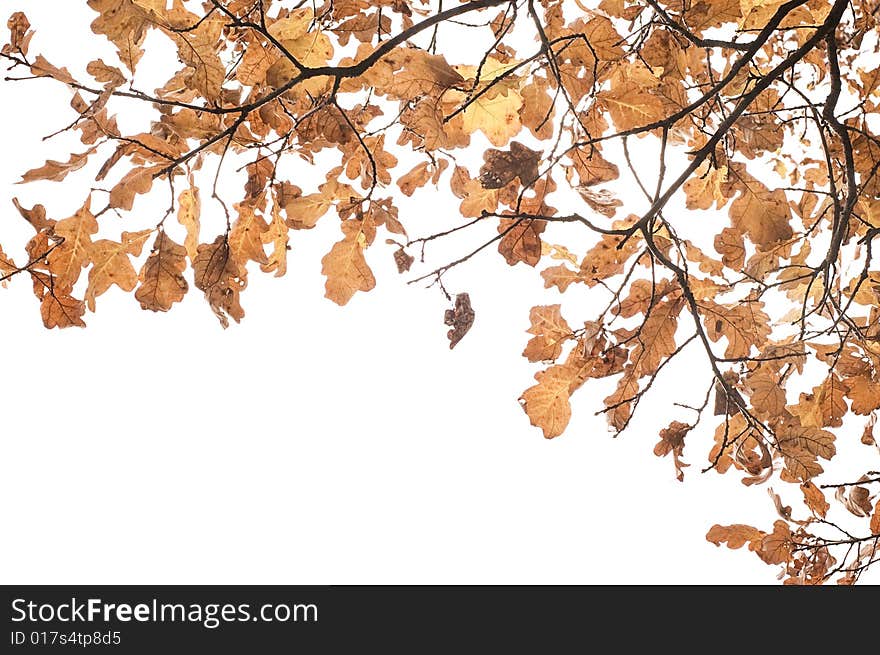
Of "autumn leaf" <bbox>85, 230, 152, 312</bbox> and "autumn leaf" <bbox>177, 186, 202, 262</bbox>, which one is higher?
"autumn leaf" <bbox>177, 186, 202, 262</bbox>

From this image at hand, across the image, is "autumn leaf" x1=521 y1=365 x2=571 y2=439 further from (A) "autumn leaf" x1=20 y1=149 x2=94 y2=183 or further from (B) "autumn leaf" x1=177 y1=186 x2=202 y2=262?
(A) "autumn leaf" x1=20 y1=149 x2=94 y2=183

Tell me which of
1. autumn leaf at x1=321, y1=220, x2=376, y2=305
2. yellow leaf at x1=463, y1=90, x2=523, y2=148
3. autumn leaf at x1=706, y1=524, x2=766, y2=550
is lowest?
autumn leaf at x1=706, y1=524, x2=766, y2=550

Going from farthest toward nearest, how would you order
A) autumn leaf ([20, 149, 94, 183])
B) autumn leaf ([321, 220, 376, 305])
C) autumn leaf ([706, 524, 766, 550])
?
1. autumn leaf ([706, 524, 766, 550])
2. autumn leaf ([321, 220, 376, 305])
3. autumn leaf ([20, 149, 94, 183])

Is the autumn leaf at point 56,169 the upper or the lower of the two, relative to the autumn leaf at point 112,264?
upper

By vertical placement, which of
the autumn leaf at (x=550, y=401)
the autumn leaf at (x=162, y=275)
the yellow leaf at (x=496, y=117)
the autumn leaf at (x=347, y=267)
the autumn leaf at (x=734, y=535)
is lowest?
the autumn leaf at (x=734, y=535)

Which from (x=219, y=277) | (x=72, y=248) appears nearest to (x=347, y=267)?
(x=219, y=277)

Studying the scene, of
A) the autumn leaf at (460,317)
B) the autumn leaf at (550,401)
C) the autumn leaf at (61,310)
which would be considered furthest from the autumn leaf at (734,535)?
the autumn leaf at (61,310)

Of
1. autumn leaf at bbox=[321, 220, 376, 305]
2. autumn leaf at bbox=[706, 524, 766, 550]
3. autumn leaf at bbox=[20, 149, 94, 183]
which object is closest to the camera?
autumn leaf at bbox=[20, 149, 94, 183]

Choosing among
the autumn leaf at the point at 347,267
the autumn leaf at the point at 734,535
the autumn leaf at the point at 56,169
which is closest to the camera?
the autumn leaf at the point at 56,169

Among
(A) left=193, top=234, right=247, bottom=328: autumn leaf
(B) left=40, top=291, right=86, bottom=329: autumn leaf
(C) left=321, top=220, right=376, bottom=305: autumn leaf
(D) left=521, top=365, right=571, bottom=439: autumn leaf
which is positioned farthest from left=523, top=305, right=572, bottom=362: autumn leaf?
(B) left=40, top=291, right=86, bottom=329: autumn leaf

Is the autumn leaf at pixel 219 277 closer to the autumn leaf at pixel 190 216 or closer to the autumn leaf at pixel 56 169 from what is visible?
the autumn leaf at pixel 190 216

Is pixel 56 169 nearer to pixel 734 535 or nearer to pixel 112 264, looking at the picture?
pixel 112 264

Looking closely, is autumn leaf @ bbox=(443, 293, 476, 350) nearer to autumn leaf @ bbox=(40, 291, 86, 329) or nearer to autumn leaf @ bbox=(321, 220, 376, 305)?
autumn leaf @ bbox=(321, 220, 376, 305)

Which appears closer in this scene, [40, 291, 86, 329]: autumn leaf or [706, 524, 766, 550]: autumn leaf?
[40, 291, 86, 329]: autumn leaf
